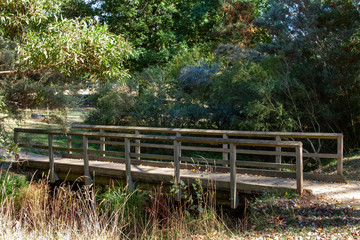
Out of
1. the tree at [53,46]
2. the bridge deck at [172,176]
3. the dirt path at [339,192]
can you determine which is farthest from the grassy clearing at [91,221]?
the tree at [53,46]

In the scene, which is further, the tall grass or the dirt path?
the dirt path

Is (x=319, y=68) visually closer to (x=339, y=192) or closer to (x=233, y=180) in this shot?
(x=339, y=192)

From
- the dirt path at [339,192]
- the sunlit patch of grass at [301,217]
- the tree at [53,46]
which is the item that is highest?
the tree at [53,46]

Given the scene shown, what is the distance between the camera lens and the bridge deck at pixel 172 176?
594 cm

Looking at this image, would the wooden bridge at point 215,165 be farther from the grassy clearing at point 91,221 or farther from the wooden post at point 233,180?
the grassy clearing at point 91,221

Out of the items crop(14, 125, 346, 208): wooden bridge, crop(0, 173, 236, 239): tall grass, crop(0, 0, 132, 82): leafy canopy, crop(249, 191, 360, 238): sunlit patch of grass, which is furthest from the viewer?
crop(0, 0, 132, 82): leafy canopy

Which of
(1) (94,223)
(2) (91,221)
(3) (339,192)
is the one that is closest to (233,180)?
(3) (339,192)

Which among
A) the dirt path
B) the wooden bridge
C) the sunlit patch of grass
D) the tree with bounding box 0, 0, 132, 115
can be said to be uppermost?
the tree with bounding box 0, 0, 132, 115

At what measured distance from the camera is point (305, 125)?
37.2 feet

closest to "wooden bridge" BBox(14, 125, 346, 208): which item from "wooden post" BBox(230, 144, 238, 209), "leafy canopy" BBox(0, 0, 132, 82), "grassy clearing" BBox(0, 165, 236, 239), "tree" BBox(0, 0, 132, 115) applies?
"wooden post" BBox(230, 144, 238, 209)

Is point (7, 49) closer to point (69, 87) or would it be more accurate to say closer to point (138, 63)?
point (69, 87)

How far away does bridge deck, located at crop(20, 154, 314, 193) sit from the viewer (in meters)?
5.94

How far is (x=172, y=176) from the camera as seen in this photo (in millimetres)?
6805

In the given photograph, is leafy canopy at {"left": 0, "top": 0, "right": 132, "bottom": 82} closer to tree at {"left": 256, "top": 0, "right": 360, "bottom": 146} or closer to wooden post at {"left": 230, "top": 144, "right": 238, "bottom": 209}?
wooden post at {"left": 230, "top": 144, "right": 238, "bottom": 209}
